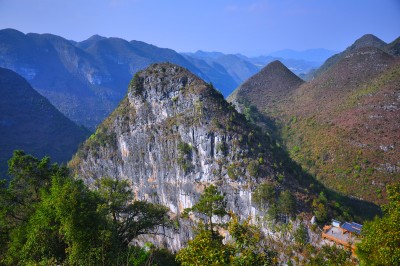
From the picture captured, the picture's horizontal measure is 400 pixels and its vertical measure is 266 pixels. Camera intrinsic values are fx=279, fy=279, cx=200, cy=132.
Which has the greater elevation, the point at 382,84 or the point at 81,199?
the point at 382,84

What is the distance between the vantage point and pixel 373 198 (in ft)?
187

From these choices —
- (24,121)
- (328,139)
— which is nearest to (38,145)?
(24,121)

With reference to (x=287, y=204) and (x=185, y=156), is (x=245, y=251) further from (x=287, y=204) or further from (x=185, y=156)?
(x=185, y=156)

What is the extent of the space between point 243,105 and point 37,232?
104 m

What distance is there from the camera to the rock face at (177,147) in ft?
168

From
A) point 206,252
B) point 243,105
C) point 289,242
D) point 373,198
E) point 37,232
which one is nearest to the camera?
point 206,252

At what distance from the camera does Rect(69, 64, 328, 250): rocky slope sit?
164ft

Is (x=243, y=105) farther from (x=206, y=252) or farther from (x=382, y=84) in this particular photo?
(x=206, y=252)

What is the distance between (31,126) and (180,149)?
107m

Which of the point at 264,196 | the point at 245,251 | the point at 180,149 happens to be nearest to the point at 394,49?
the point at 180,149

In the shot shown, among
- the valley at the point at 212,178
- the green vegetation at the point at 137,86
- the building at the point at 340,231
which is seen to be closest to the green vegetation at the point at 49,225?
the valley at the point at 212,178

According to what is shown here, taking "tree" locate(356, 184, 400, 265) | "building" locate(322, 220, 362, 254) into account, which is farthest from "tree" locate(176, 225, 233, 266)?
"building" locate(322, 220, 362, 254)

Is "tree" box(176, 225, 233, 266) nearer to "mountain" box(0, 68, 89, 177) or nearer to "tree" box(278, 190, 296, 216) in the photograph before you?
"tree" box(278, 190, 296, 216)

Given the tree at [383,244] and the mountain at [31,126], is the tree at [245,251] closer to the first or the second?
the tree at [383,244]
